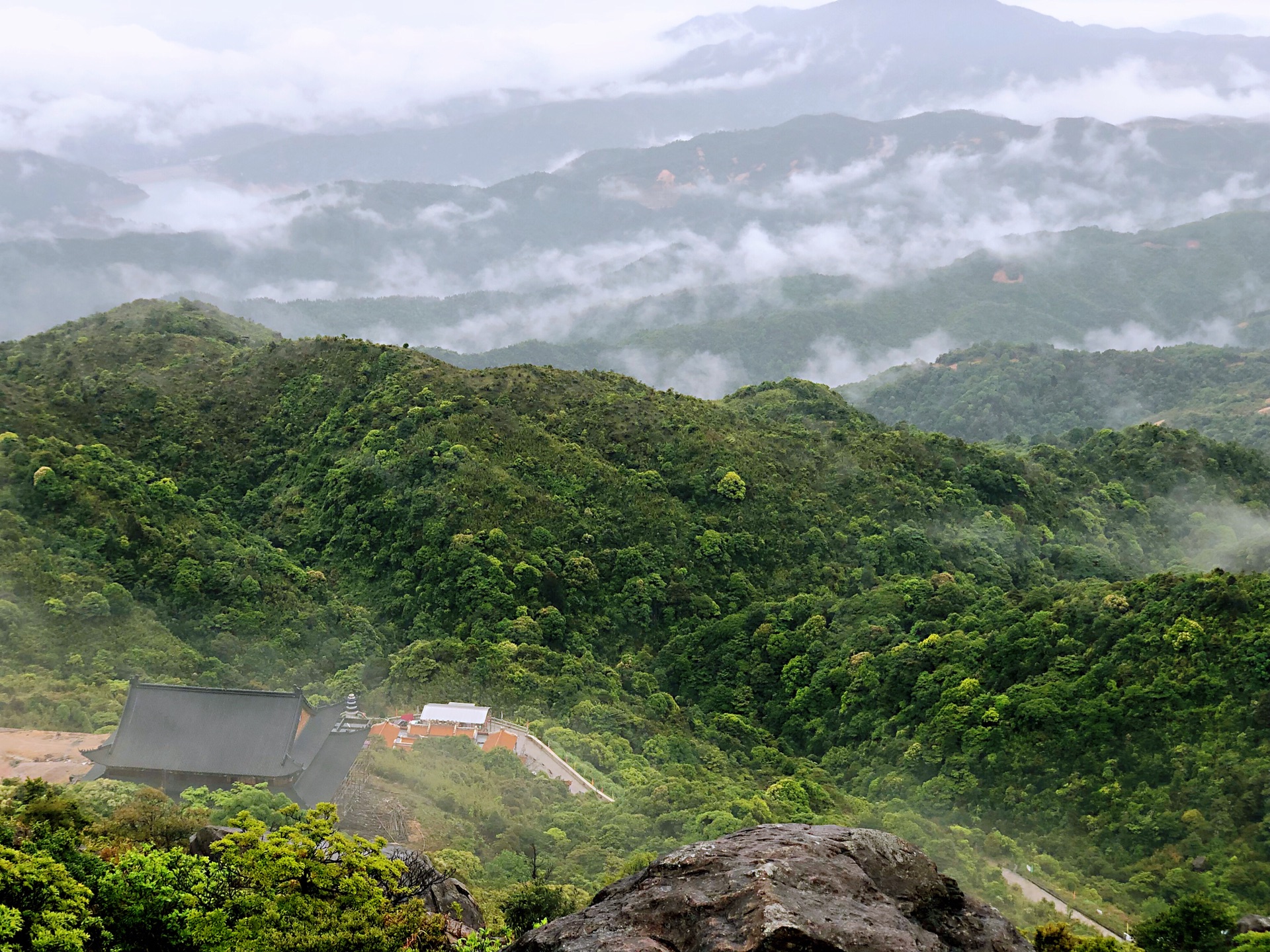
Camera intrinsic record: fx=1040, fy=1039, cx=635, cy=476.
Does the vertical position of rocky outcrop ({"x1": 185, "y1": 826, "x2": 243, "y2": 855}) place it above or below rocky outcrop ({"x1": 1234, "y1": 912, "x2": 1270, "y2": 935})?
above

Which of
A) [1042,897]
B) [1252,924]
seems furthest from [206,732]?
[1252,924]

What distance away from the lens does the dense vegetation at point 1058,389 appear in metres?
142

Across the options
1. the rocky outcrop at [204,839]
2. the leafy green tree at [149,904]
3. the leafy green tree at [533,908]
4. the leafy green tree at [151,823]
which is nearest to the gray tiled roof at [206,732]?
the leafy green tree at [151,823]

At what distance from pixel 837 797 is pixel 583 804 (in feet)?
33.8

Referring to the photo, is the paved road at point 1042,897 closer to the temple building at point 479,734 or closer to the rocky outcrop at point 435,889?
the temple building at point 479,734

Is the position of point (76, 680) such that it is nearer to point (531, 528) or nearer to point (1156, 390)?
point (531, 528)

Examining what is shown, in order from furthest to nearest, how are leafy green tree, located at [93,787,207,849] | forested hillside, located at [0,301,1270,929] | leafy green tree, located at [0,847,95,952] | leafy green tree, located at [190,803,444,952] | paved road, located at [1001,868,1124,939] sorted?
forested hillside, located at [0,301,1270,929]
paved road, located at [1001,868,1124,939]
leafy green tree, located at [93,787,207,849]
leafy green tree, located at [190,803,444,952]
leafy green tree, located at [0,847,95,952]

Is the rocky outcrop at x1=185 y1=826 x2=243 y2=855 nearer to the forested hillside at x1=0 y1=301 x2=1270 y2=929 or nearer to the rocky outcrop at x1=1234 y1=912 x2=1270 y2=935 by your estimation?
the forested hillside at x1=0 y1=301 x2=1270 y2=929

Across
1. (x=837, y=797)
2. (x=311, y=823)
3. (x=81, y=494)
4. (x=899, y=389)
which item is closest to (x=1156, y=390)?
(x=899, y=389)

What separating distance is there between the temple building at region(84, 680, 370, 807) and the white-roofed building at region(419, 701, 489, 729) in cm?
623

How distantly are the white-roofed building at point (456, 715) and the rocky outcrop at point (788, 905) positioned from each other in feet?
88.2

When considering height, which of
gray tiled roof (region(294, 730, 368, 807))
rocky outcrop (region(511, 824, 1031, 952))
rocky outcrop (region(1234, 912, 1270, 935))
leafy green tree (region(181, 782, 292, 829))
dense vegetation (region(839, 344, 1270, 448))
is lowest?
dense vegetation (region(839, 344, 1270, 448))

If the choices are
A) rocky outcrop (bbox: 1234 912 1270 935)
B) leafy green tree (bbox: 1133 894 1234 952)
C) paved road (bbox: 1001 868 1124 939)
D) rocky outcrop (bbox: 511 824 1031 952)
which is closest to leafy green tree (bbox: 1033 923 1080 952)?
leafy green tree (bbox: 1133 894 1234 952)

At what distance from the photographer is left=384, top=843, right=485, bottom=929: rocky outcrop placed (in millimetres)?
22859
